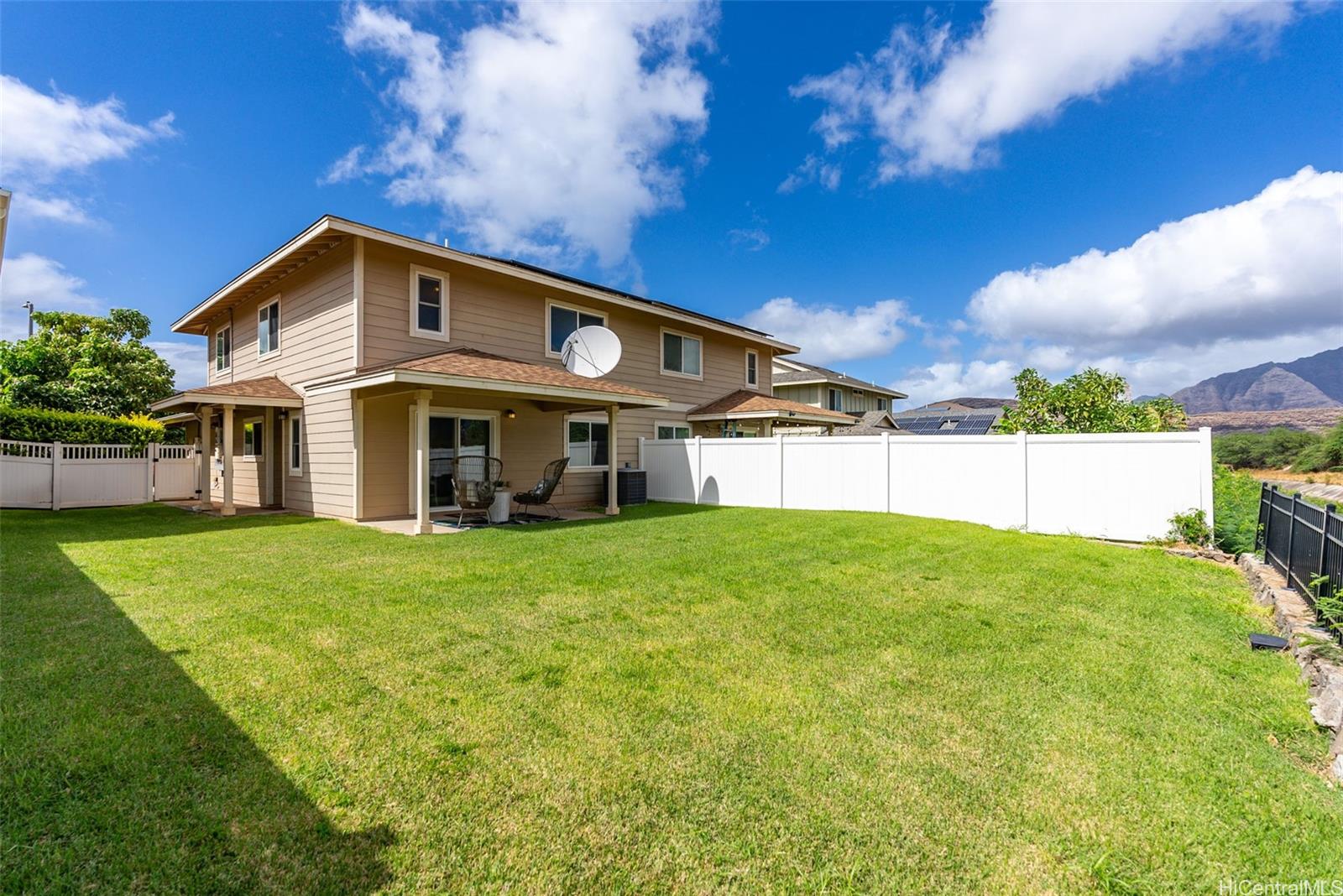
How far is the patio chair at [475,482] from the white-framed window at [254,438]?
222 inches

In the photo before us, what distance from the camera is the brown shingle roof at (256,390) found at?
1009 cm

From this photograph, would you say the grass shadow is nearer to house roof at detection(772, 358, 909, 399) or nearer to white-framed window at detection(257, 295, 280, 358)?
white-framed window at detection(257, 295, 280, 358)

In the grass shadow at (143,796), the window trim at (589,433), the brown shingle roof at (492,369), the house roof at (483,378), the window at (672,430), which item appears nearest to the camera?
the grass shadow at (143,796)

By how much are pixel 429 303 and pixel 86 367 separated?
16.0 m

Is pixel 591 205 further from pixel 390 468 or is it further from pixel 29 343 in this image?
pixel 29 343

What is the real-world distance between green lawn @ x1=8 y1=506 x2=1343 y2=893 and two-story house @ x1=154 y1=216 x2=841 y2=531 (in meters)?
4.87

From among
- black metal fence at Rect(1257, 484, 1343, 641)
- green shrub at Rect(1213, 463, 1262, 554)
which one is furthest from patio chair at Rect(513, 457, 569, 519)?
green shrub at Rect(1213, 463, 1262, 554)

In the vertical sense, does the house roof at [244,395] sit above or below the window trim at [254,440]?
above

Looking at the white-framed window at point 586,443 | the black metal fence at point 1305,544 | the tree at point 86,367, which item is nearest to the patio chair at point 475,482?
the white-framed window at point 586,443

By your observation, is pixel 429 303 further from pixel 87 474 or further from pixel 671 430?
pixel 87 474

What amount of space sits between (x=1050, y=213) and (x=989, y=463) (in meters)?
11.1

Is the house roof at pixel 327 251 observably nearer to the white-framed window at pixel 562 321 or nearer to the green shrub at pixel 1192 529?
the white-framed window at pixel 562 321

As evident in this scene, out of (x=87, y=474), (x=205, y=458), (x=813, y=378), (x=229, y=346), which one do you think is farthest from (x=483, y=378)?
(x=813, y=378)

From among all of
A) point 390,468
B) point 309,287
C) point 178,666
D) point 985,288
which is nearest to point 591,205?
point 309,287
